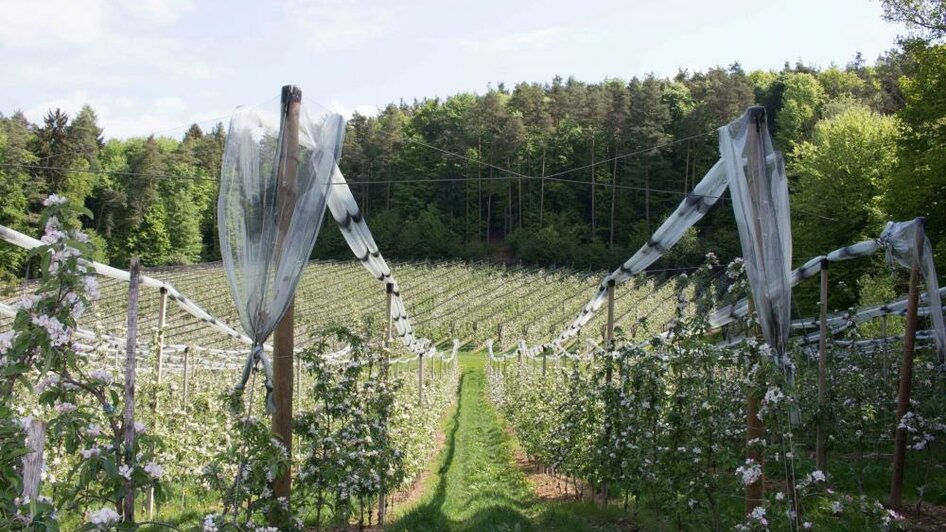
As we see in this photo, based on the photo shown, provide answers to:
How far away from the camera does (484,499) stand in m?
8.28

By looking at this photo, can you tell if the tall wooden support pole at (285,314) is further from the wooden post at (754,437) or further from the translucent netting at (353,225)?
the wooden post at (754,437)

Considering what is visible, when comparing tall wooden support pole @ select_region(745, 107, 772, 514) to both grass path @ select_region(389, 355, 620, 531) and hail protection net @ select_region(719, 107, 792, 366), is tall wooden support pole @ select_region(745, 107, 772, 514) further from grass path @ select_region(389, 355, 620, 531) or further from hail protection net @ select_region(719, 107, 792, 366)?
grass path @ select_region(389, 355, 620, 531)

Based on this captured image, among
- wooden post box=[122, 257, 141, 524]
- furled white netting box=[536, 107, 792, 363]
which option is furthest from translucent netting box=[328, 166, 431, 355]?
furled white netting box=[536, 107, 792, 363]

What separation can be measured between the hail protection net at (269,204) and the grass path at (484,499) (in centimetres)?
305

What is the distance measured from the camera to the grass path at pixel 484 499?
6.93 meters

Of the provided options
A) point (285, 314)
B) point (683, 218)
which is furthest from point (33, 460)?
point (683, 218)

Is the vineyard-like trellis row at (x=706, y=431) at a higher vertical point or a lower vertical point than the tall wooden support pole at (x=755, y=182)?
lower

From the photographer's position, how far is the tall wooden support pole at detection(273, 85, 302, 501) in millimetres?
4605

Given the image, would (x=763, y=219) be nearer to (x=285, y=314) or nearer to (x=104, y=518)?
(x=285, y=314)

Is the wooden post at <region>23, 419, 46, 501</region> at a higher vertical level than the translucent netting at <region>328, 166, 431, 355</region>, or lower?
lower

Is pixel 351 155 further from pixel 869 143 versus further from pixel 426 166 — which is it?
pixel 869 143

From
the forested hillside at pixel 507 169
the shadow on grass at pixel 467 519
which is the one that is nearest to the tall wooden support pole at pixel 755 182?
the shadow on grass at pixel 467 519

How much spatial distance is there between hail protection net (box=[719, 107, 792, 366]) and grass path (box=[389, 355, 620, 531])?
10.1 ft

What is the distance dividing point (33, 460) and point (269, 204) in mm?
2105
